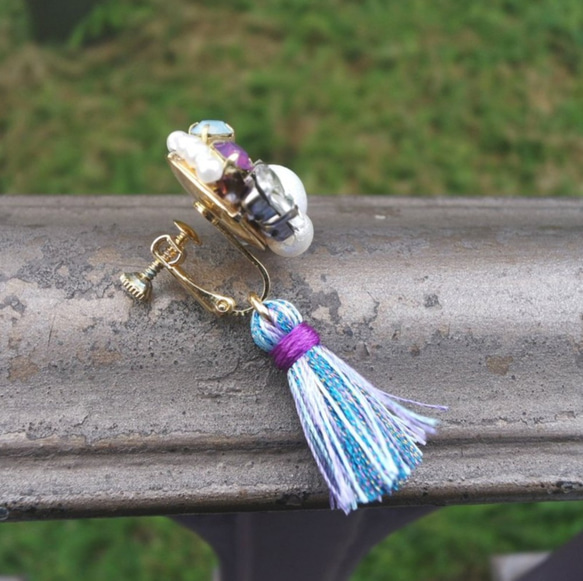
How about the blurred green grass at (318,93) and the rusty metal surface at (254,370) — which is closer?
the rusty metal surface at (254,370)

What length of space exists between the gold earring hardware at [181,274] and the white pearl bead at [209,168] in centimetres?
7

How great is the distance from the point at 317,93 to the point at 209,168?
129 cm

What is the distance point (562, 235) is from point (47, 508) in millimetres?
624

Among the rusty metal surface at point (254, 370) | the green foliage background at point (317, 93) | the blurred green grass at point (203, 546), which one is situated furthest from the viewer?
the green foliage background at point (317, 93)

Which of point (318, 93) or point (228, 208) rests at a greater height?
point (228, 208)

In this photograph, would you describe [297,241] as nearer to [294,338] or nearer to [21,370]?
[294,338]

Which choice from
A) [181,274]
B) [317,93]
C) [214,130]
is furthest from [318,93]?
[181,274]

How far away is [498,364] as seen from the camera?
682 millimetres

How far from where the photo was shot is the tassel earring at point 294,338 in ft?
2.15

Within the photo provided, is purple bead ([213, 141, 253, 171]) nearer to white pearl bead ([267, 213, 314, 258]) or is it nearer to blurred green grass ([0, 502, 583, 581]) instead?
white pearl bead ([267, 213, 314, 258])

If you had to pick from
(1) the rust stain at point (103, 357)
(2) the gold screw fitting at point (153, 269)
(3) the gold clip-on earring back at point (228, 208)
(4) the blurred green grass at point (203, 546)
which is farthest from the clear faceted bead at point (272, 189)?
(4) the blurred green grass at point (203, 546)

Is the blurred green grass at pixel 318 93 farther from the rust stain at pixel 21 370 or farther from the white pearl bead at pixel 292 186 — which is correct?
the rust stain at pixel 21 370

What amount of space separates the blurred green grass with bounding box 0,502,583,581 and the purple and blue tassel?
2.86ft

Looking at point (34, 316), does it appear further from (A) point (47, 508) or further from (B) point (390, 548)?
(B) point (390, 548)
